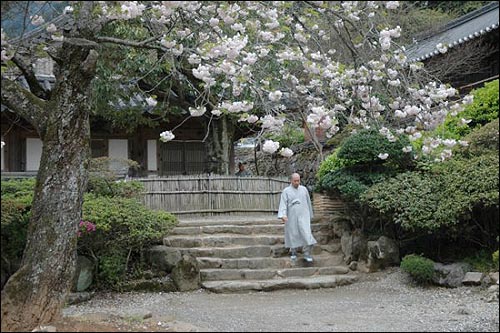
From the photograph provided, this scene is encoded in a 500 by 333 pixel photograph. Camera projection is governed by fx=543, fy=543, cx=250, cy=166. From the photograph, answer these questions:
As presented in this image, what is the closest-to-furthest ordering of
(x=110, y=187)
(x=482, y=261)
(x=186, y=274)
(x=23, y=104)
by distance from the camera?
(x=23, y=104), (x=482, y=261), (x=186, y=274), (x=110, y=187)

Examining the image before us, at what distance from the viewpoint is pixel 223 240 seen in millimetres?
10555

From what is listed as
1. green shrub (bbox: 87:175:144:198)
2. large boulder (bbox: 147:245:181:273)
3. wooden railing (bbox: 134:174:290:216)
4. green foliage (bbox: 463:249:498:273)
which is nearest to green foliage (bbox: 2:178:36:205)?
green shrub (bbox: 87:175:144:198)

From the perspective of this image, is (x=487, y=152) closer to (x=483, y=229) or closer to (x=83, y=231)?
(x=483, y=229)

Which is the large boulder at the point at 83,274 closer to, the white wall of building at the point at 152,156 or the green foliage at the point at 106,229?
the green foliage at the point at 106,229

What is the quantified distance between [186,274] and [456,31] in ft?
44.7

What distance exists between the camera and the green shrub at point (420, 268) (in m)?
8.41

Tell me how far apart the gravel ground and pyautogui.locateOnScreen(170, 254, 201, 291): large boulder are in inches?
7.2

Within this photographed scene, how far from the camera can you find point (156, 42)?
7.07m

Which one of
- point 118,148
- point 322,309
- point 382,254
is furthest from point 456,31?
point 322,309

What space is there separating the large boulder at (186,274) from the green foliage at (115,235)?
2.10 ft

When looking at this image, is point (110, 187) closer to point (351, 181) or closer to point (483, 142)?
point (351, 181)

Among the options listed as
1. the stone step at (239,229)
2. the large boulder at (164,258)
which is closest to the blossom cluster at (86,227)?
the large boulder at (164,258)

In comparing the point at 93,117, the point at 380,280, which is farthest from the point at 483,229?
the point at 93,117

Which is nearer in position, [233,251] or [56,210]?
[56,210]
